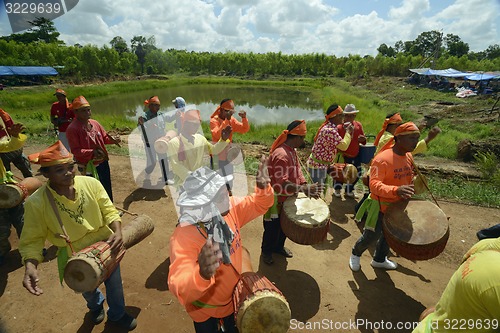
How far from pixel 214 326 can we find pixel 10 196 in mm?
3391

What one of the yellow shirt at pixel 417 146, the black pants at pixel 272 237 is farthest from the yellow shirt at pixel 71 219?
the yellow shirt at pixel 417 146

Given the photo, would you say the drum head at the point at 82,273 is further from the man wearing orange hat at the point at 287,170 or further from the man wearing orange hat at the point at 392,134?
the man wearing orange hat at the point at 392,134

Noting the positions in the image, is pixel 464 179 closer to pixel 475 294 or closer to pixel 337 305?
pixel 337 305

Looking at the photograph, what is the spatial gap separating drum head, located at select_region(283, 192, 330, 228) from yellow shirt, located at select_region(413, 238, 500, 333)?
5.26ft

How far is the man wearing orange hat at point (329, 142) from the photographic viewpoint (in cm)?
483

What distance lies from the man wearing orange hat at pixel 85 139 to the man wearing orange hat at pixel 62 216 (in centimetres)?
191


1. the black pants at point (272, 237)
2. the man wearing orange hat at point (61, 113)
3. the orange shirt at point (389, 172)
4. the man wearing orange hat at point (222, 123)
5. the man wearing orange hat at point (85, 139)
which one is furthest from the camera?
the man wearing orange hat at point (61, 113)

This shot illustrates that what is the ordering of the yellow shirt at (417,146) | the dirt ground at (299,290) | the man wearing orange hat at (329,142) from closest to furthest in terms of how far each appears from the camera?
the dirt ground at (299,290) → the yellow shirt at (417,146) → the man wearing orange hat at (329,142)

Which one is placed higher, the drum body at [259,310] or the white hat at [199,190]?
the white hat at [199,190]

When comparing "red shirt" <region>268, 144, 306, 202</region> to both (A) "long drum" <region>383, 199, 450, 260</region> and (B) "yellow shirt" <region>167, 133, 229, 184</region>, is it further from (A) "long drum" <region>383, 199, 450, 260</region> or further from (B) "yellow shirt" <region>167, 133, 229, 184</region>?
(B) "yellow shirt" <region>167, 133, 229, 184</region>

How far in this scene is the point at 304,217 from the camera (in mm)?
3225

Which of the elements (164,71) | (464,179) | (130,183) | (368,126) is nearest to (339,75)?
(164,71)

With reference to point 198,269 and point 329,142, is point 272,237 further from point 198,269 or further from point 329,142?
point 198,269

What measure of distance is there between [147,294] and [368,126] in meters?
13.5
